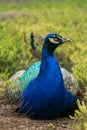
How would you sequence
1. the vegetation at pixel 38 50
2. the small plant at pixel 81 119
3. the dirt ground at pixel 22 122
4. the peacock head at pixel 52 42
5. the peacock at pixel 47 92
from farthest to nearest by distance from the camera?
the vegetation at pixel 38 50
the peacock head at pixel 52 42
the peacock at pixel 47 92
the dirt ground at pixel 22 122
the small plant at pixel 81 119

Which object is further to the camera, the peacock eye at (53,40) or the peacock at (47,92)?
the peacock eye at (53,40)

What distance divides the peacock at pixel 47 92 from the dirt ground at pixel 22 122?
8 centimetres

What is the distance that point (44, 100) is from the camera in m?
Result: 6.28

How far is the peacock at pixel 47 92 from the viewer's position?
6262 millimetres

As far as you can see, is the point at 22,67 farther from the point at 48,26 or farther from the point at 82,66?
the point at 48,26

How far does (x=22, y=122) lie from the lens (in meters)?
6.07

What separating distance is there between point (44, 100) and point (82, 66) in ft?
5.49

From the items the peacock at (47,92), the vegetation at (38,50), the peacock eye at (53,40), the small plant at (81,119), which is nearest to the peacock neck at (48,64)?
the peacock at (47,92)

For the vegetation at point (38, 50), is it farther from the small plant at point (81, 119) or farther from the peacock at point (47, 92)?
the small plant at point (81, 119)

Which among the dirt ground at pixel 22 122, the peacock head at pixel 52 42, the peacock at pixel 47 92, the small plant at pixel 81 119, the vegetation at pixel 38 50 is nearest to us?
the small plant at pixel 81 119

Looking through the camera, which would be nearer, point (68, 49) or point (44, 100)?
point (44, 100)

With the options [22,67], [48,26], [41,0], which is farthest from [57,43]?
[41,0]

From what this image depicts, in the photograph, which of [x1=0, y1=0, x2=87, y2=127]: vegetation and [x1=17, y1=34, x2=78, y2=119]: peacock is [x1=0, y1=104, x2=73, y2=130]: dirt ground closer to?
[x1=17, y1=34, x2=78, y2=119]: peacock

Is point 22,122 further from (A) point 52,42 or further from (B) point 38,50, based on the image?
(B) point 38,50
